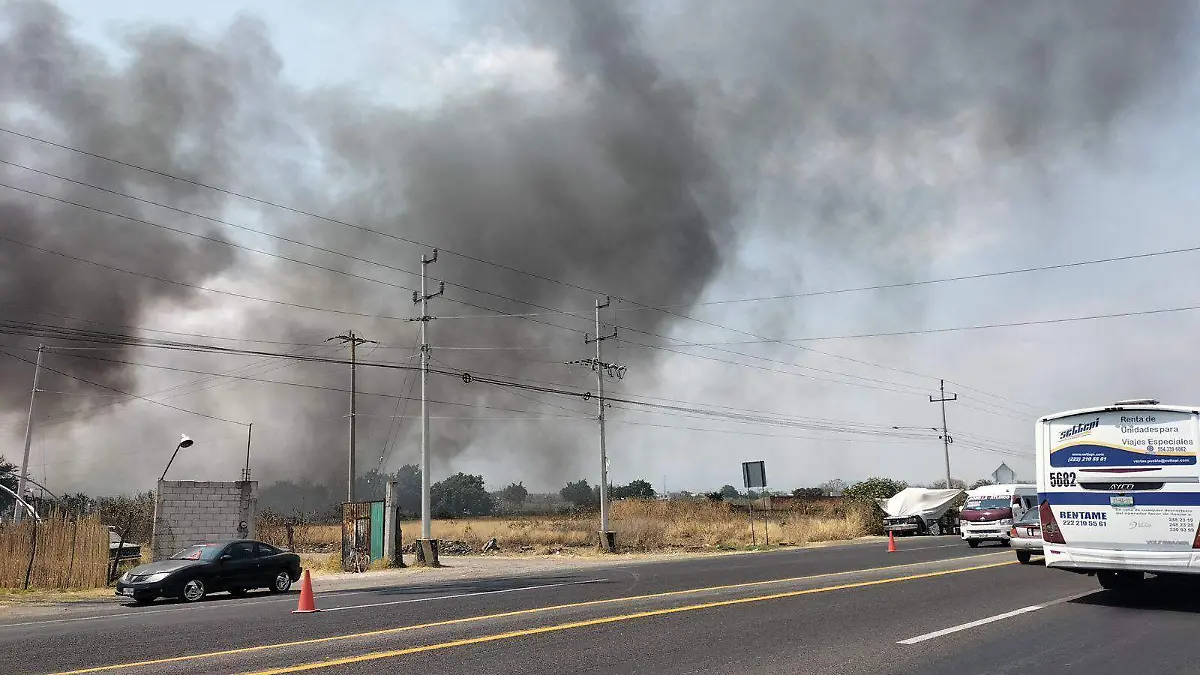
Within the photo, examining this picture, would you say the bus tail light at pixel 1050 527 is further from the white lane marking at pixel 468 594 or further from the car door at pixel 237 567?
the car door at pixel 237 567

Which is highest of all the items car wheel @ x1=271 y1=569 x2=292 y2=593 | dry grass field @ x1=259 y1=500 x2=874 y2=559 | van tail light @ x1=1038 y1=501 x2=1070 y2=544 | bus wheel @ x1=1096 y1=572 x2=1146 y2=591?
van tail light @ x1=1038 y1=501 x2=1070 y2=544

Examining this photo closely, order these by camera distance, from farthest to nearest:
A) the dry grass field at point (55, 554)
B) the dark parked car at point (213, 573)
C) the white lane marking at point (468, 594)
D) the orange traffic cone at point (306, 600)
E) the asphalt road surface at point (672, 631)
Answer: the dry grass field at point (55, 554) < the dark parked car at point (213, 573) < the white lane marking at point (468, 594) < the orange traffic cone at point (306, 600) < the asphalt road surface at point (672, 631)

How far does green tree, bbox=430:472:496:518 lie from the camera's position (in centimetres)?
13400

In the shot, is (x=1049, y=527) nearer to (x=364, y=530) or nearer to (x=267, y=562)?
(x=267, y=562)

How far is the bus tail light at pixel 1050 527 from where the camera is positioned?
38.5 feet

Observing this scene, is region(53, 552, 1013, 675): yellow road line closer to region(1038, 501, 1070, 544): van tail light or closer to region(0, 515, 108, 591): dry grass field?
region(1038, 501, 1070, 544): van tail light

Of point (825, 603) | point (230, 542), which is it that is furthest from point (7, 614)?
point (825, 603)

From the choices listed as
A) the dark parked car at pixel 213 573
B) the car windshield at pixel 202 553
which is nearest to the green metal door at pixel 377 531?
the dark parked car at pixel 213 573

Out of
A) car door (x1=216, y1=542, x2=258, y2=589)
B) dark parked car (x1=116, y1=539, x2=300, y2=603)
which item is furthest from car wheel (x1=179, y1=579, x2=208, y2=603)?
car door (x1=216, y1=542, x2=258, y2=589)

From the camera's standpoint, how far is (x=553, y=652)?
8188 millimetres

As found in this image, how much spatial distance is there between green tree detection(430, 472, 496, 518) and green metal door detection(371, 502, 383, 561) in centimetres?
10407

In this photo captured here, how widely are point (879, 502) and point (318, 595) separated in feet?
111

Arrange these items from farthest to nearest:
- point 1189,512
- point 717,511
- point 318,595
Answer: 1. point 717,511
2. point 318,595
3. point 1189,512

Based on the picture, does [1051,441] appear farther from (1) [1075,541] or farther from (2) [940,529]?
(2) [940,529]
